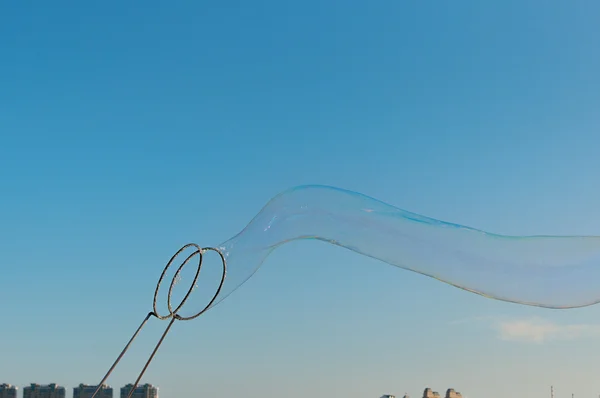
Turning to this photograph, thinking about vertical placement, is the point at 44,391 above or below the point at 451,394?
below

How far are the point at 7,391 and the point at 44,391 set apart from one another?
6.24 metres

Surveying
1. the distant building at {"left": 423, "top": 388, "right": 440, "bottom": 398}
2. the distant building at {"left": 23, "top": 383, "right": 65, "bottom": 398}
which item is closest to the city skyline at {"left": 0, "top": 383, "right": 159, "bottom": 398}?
the distant building at {"left": 23, "top": 383, "right": 65, "bottom": 398}

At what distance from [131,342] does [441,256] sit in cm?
394

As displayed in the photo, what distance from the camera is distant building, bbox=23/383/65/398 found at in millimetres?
140000

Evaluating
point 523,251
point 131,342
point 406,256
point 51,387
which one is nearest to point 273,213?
point 406,256

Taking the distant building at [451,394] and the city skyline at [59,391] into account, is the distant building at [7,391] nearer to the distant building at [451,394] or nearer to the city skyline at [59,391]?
the city skyline at [59,391]

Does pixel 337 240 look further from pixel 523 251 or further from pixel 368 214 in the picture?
pixel 523 251

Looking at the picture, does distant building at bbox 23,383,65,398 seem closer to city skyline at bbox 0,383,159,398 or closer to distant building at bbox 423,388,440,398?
city skyline at bbox 0,383,159,398

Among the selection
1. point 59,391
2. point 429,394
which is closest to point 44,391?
point 59,391

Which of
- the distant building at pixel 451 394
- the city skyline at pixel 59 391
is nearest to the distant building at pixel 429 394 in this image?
the distant building at pixel 451 394

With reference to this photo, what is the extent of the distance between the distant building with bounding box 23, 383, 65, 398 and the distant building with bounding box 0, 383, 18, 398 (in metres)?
3.20

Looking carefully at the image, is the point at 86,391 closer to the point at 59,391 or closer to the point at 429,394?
the point at 59,391

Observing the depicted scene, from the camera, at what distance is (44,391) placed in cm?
14162

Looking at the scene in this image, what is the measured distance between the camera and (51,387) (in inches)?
5576
